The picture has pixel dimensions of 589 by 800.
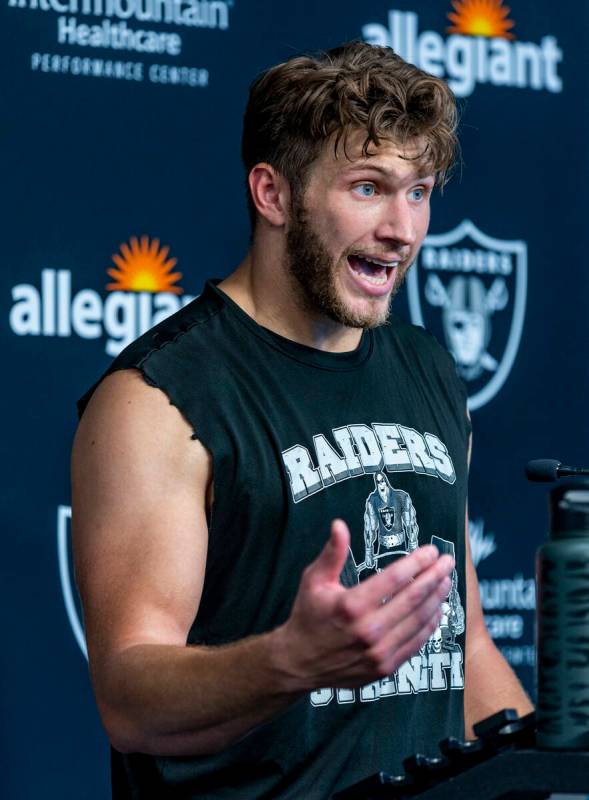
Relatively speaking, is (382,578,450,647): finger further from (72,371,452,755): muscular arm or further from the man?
the man

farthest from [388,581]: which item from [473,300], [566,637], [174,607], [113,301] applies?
[473,300]

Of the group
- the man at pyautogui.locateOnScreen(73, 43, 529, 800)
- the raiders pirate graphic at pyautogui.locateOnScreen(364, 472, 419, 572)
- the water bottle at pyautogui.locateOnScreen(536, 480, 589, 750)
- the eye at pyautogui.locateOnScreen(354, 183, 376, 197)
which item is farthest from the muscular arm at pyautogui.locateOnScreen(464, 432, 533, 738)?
the water bottle at pyautogui.locateOnScreen(536, 480, 589, 750)

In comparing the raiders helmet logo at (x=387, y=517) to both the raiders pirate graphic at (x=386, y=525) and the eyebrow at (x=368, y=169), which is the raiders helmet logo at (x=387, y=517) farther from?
the eyebrow at (x=368, y=169)

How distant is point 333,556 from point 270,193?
78cm

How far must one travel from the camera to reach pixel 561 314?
7.88 feet

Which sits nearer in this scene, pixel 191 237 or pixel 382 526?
pixel 382 526

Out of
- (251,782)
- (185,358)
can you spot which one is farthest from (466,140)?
(251,782)

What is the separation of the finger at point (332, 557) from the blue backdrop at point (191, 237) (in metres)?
1.16

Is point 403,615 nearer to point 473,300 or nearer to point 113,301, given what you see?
point 113,301

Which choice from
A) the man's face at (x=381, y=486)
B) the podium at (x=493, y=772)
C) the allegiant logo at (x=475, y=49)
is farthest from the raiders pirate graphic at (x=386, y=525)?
the allegiant logo at (x=475, y=49)

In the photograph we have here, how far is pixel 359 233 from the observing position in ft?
4.93

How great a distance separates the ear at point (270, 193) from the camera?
1.58 metres

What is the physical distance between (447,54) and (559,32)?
213 millimetres

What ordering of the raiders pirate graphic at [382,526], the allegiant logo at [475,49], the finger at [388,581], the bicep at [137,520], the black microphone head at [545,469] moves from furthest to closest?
the allegiant logo at [475,49]
the raiders pirate graphic at [382,526]
the bicep at [137,520]
the black microphone head at [545,469]
the finger at [388,581]
